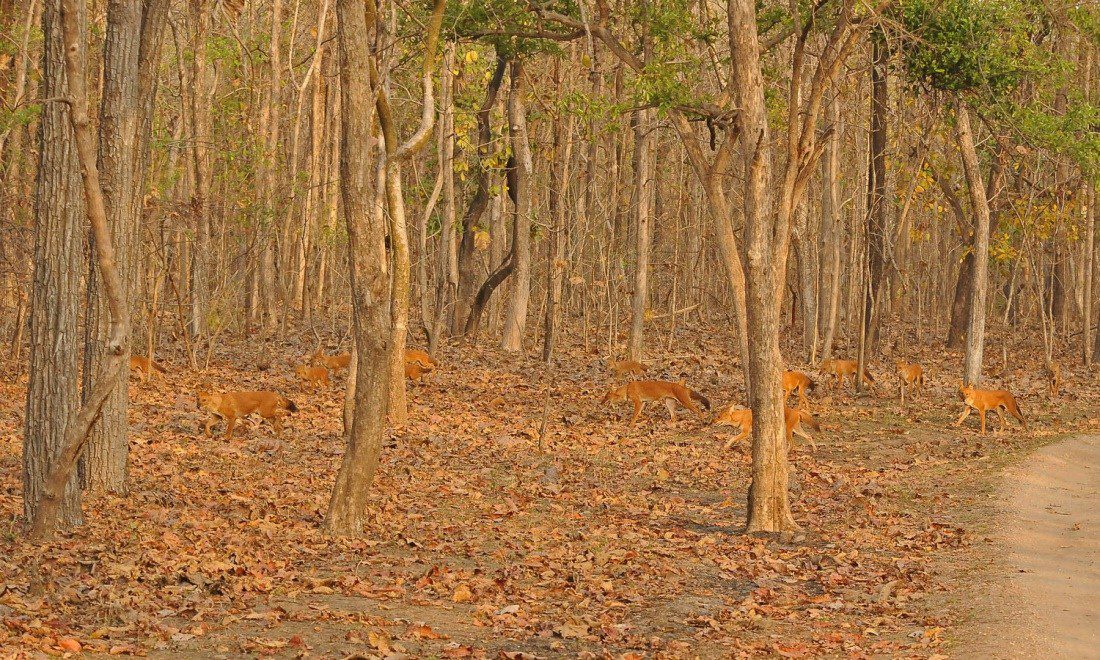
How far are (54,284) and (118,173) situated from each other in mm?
1546

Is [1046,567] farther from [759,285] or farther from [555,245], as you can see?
[555,245]

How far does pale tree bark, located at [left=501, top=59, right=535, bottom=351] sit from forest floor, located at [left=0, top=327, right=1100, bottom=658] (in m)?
6.09

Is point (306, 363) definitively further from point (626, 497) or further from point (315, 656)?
point (315, 656)

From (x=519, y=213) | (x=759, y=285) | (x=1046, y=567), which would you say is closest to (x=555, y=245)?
(x=519, y=213)

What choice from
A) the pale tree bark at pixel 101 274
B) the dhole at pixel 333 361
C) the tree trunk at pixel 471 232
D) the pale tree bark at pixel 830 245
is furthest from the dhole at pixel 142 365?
the pale tree bark at pixel 830 245

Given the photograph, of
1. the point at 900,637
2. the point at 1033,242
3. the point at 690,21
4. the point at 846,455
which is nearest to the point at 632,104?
the point at 690,21

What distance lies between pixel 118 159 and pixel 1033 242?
25.0 meters

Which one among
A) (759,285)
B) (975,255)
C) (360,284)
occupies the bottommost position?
(360,284)

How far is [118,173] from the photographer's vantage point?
412 inches

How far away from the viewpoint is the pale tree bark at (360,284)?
1005cm

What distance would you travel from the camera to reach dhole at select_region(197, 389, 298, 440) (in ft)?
46.0

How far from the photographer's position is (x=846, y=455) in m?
16.0

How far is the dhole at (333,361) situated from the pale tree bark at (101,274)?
1049cm

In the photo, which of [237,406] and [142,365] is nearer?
[237,406]
